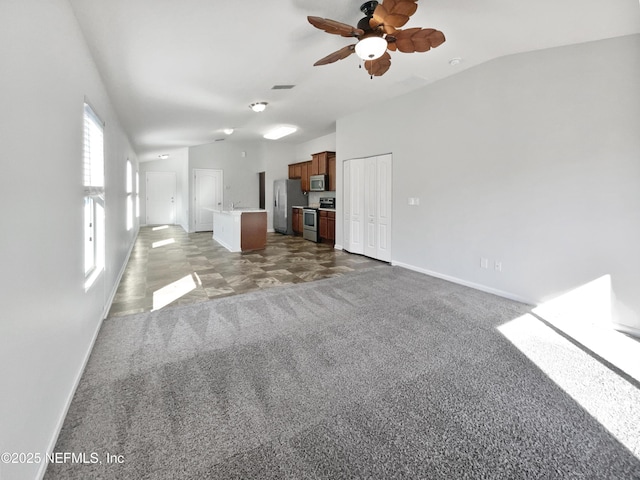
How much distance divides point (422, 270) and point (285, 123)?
433 cm

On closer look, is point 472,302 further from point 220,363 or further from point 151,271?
point 151,271

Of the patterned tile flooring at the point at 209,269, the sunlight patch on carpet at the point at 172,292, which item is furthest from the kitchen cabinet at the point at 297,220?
the sunlight patch on carpet at the point at 172,292

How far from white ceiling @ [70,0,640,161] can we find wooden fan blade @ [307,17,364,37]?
0.79 ft

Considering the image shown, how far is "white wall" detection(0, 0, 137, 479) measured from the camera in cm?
113

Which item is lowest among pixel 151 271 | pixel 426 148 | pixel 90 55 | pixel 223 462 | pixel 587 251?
pixel 223 462

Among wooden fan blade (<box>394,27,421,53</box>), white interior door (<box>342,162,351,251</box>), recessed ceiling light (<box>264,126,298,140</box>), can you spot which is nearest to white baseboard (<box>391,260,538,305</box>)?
white interior door (<box>342,162,351,251</box>)

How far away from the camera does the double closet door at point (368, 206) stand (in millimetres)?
5500

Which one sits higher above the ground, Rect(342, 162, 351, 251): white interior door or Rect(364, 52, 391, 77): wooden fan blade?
Rect(364, 52, 391, 77): wooden fan blade

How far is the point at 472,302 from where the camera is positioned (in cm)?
356

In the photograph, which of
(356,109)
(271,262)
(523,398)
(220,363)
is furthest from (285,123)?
(523,398)

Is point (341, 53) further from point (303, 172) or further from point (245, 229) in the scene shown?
point (303, 172)

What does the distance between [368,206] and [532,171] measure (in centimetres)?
289

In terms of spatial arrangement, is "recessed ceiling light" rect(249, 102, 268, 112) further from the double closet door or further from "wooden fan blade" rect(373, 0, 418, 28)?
"wooden fan blade" rect(373, 0, 418, 28)

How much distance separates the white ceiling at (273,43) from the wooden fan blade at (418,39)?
274 millimetres
